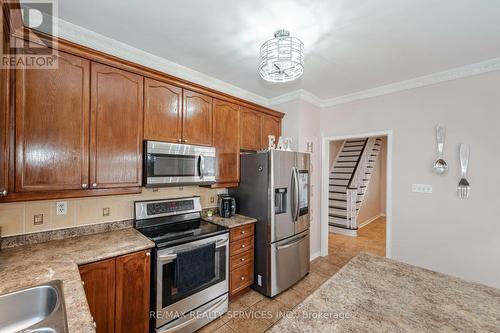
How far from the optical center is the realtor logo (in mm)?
1370

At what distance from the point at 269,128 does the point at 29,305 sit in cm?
292

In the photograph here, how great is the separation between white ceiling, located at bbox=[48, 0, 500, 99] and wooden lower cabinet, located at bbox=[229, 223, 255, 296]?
1952 millimetres

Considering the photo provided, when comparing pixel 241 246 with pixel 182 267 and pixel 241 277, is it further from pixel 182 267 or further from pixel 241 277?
pixel 182 267

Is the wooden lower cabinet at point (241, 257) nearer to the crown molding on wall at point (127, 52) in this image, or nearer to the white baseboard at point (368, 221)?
the crown molding on wall at point (127, 52)

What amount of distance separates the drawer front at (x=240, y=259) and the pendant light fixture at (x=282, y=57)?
1955 millimetres

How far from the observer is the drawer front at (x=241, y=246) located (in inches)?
95.5

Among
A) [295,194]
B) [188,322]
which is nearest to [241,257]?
[188,322]

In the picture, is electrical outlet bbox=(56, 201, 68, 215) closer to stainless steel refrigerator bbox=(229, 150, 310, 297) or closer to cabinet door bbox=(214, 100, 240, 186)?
cabinet door bbox=(214, 100, 240, 186)

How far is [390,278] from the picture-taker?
1.25 m

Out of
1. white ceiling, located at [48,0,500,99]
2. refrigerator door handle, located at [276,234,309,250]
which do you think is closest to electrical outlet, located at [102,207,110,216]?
white ceiling, located at [48,0,500,99]

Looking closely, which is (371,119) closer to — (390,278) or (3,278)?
(390,278)

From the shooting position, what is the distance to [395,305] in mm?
1007

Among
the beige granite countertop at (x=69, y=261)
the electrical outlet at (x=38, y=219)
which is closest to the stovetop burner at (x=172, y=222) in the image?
the beige granite countertop at (x=69, y=261)

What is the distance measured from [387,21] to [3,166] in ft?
9.66
